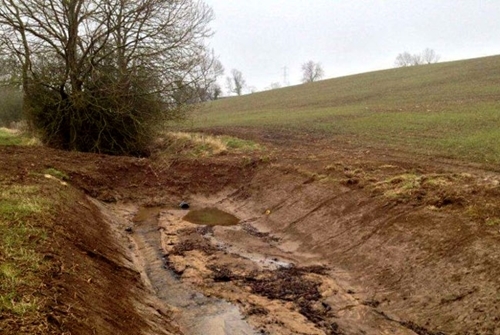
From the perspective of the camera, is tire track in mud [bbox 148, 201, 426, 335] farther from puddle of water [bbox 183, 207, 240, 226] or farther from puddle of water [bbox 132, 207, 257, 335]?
puddle of water [bbox 183, 207, 240, 226]

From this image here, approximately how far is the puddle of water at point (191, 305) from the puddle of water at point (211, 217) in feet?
8.71

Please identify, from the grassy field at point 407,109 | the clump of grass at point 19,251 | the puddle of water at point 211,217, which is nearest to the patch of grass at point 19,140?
the grassy field at point 407,109

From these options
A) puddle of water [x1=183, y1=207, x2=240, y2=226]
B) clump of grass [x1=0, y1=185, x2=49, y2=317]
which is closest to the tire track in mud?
puddle of water [x1=183, y1=207, x2=240, y2=226]

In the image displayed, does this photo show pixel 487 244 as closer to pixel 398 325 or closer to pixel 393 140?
pixel 398 325

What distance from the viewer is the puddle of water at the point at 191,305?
20.8ft

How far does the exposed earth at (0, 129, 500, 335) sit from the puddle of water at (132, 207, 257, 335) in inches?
1.2

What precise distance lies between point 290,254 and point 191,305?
3120 millimetres

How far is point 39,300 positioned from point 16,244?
5.72 feet

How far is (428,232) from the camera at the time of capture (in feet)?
25.6

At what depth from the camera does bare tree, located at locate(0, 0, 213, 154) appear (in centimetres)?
1727

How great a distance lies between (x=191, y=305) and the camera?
7070 millimetres

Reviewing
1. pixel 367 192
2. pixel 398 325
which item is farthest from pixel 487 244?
pixel 367 192

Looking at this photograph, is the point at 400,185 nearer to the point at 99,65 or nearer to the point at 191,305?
the point at 191,305

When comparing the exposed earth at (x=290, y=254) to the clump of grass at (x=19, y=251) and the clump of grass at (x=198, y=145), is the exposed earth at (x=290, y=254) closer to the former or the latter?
the clump of grass at (x=19, y=251)
